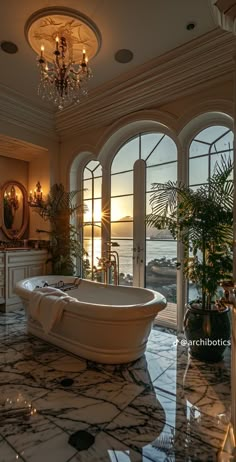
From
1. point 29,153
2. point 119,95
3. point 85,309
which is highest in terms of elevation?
point 119,95

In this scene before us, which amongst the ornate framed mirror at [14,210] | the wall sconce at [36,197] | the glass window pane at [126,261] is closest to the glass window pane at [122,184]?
the glass window pane at [126,261]

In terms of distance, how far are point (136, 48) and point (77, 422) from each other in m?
3.51

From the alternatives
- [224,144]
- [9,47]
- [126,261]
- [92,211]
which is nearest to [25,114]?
[9,47]

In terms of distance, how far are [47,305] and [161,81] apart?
2.93 metres

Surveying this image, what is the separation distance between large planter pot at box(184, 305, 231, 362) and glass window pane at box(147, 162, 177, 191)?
178cm

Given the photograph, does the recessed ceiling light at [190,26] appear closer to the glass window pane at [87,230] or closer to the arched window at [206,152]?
the arched window at [206,152]

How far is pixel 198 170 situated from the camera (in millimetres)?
3205

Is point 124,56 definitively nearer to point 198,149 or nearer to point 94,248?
point 198,149

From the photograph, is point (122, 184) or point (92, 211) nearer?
point (122, 184)

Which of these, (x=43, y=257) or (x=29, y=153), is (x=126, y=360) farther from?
(x=29, y=153)

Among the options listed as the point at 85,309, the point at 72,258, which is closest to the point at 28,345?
the point at 85,309

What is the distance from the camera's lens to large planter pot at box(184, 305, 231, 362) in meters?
2.46

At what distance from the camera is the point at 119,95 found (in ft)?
11.9

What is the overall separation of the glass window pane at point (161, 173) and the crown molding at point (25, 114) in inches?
79.9
